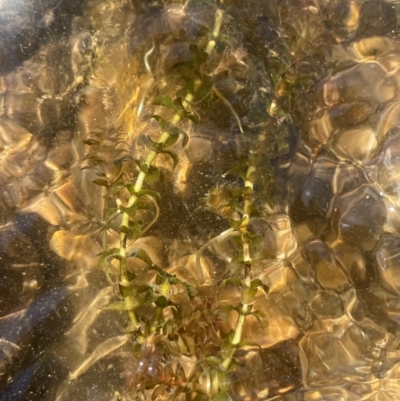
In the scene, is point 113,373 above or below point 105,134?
below

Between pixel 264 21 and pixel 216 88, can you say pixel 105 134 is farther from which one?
pixel 264 21

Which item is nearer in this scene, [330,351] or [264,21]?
[330,351]

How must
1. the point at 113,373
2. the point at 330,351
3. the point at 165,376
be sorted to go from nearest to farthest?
the point at 165,376 → the point at 113,373 → the point at 330,351

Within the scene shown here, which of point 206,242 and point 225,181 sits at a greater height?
point 225,181

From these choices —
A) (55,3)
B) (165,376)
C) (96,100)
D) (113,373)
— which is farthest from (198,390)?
(55,3)

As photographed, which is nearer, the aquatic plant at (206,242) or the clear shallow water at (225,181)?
the aquatic plant at (206,242)

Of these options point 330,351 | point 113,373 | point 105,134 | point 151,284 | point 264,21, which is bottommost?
point 330,351

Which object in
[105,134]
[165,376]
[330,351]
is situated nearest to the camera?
[165,376]

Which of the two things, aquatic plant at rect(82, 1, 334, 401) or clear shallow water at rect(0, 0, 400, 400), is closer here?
aquatic plant at rect(82, 1, 334, 401)
